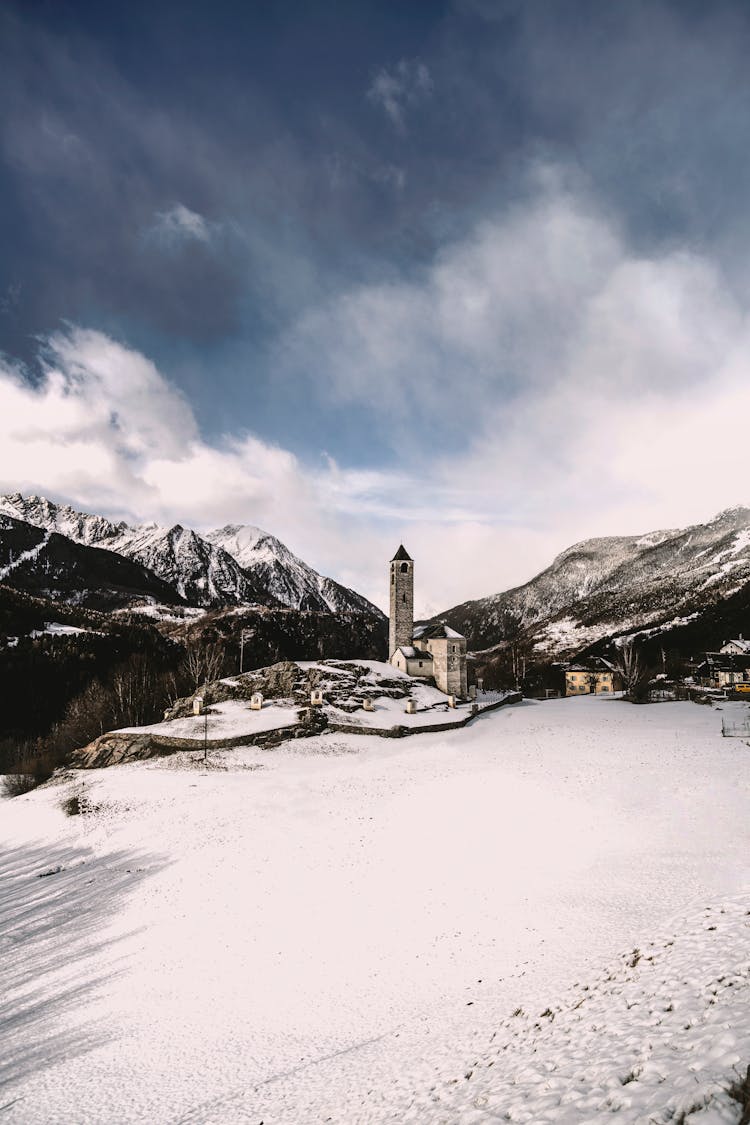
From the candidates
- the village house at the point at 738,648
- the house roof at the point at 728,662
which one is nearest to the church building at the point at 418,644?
the house roof at the point at 728,662

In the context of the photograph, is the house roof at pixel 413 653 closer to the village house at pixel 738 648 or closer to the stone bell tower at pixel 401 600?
the stone bell tower at pixel 401 600

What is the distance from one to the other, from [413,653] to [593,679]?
185 ft

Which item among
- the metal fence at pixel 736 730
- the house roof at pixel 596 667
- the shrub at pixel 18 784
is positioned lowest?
the shrub at pixel 18 784

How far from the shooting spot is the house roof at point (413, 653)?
74250 millimetres

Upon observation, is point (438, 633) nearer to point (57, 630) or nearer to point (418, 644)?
point (418, 644)

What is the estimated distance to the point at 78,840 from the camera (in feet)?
110

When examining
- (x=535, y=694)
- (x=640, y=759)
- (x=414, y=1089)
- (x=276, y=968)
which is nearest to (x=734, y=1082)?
(x=414, y=1089)

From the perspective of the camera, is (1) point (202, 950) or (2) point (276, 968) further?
(1) point (202, 950)

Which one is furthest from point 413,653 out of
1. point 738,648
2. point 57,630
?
point 57,630

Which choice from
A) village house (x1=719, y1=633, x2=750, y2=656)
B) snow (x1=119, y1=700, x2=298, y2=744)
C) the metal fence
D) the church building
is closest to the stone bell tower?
the church building

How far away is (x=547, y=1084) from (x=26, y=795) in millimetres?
52489

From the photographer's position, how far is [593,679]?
111 meters

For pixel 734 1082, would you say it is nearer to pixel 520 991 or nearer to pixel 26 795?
pixel 520 991

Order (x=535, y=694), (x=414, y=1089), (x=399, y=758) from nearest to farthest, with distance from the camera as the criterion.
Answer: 1. (x=414, y=1089)
2. (x=399, y=758)
3. (x=535, y=694)
